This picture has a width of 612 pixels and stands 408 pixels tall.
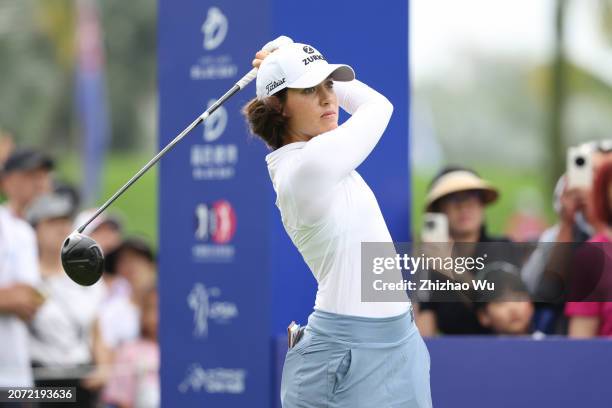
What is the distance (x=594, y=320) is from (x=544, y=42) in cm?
1751

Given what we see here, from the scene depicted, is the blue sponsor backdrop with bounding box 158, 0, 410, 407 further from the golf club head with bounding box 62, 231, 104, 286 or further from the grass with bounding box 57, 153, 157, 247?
the grass with bounding box 57, 153, 157, 247

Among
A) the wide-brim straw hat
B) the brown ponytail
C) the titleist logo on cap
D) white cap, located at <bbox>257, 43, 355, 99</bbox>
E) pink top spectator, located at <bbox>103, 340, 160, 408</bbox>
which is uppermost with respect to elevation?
white cap, located at <bbox>257, 43, 355, 99</bbox>

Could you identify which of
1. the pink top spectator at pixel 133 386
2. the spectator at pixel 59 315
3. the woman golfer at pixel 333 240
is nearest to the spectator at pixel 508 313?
the woman golfer at pixel 333 240

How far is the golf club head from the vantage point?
17.1 feet

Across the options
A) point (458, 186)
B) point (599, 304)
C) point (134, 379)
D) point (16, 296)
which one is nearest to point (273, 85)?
point (599, 304)

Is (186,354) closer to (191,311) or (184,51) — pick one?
(191,311)

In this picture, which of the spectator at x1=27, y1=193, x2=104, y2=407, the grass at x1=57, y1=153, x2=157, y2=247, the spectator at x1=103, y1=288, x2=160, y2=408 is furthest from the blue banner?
the grass at x1=57, y1=153, x2=157, y2=247

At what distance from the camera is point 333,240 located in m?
4.80

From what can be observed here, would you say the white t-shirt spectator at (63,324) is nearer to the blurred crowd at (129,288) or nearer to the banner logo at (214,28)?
the blurred crowd at (129,288)

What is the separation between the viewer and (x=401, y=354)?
4832 mm

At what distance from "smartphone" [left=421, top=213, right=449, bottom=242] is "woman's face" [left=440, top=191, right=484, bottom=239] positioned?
0.09m

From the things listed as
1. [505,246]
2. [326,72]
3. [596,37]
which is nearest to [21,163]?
[505,246]

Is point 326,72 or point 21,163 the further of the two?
point 21,163

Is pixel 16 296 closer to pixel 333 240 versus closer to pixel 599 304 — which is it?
pixel 599 304
